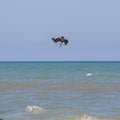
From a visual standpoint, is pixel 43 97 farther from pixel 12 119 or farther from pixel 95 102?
pixel 12 119

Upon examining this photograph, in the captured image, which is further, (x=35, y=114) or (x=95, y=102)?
(x=95, y=102)

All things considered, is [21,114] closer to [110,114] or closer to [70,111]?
[70,111]

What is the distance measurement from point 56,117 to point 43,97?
293 inches

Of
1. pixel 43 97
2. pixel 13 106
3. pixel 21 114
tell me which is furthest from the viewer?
pixel 43 97

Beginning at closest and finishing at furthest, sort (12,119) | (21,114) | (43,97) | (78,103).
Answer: (12,119)
(21,114)
(78,103)
(43,97)

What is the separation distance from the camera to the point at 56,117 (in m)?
16.1

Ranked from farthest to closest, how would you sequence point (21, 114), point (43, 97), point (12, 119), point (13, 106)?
point (43, 97)
point (13, 106)
point (21, 114)
point (12, 119)

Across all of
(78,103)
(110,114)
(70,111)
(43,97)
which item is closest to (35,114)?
(70,111)

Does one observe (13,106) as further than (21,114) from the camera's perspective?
Yes

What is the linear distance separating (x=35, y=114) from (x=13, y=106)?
9.14ft

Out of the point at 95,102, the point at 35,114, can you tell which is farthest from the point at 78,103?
the point at 35,114

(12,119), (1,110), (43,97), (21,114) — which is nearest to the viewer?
(12,119)

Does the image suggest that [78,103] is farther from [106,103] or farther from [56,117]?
[56,117]

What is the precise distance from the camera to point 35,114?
54.6ft
